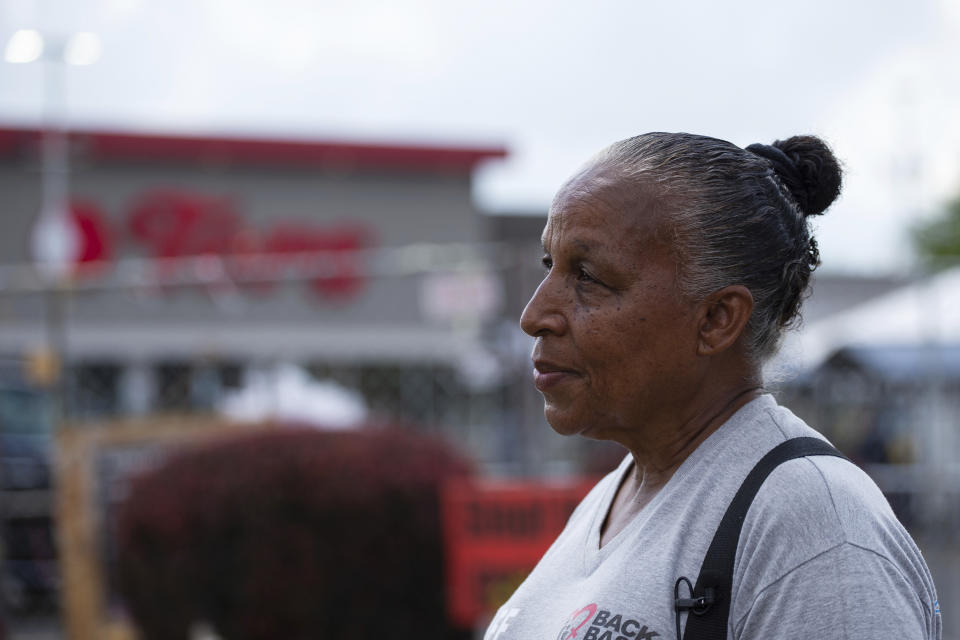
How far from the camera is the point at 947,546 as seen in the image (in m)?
Answer: 8.35

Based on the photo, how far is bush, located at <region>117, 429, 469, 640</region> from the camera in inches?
211

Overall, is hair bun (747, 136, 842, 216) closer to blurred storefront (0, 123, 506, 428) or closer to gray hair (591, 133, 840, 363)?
gray hair (591, 133, 840, 363)

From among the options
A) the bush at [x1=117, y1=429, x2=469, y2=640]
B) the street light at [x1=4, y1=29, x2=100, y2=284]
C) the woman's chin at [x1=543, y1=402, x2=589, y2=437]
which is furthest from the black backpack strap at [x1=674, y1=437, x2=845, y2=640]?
the street light at [x1=4, y1=29, x2=100, y2=284]

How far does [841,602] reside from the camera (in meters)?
1.36

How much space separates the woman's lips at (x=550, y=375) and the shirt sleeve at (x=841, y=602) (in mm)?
459

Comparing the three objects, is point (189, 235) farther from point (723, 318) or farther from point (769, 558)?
point (769, 558)

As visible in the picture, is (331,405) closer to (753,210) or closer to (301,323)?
(753,210)

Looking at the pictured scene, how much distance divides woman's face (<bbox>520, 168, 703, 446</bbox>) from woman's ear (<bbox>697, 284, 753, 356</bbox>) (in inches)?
0.7

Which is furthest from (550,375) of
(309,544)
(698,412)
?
(309,544)

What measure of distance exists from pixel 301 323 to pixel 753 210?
70.1 feet

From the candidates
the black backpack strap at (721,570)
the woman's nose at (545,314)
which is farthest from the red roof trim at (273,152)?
the black backpack strap at (721,570)

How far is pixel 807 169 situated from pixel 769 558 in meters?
0.62

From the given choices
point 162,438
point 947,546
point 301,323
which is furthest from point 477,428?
point 301,323

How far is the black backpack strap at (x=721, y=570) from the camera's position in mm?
1438
